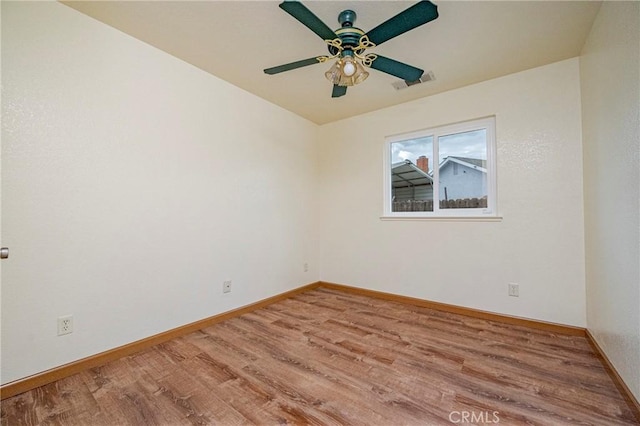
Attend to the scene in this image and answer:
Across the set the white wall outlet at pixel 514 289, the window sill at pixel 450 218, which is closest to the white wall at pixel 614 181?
the white wall outlet at pixel 514 289

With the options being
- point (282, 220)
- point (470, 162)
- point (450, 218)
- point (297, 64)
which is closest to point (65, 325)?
point (282, 220)

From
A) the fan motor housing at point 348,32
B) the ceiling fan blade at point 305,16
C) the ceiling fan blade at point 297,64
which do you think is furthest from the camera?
the ceiling fan blade at point 297,64

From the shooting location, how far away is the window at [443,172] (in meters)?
2.80

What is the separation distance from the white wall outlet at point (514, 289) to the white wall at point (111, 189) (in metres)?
2.60

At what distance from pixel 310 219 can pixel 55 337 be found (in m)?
2.76

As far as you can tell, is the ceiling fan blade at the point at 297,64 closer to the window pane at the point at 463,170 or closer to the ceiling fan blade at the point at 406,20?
the ceiling fan blade at the point at 406,20

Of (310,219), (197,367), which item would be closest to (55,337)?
(197,367)

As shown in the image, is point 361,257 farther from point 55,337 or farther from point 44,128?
point 44,128

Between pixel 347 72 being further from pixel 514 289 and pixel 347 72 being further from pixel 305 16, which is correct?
pixel 514 289

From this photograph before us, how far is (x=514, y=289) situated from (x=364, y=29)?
265 cm

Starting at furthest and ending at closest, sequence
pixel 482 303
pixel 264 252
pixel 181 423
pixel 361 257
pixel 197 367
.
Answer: pixel 361 257, pixel 264 252, pixel 482 303, pixel 197 367, pixel 181 423

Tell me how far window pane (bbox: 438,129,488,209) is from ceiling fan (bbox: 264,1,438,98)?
134 centimetres

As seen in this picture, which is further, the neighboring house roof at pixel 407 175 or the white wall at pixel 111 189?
the neighboring house roof at pixel 407 175

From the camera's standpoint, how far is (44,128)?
1.70 meters
